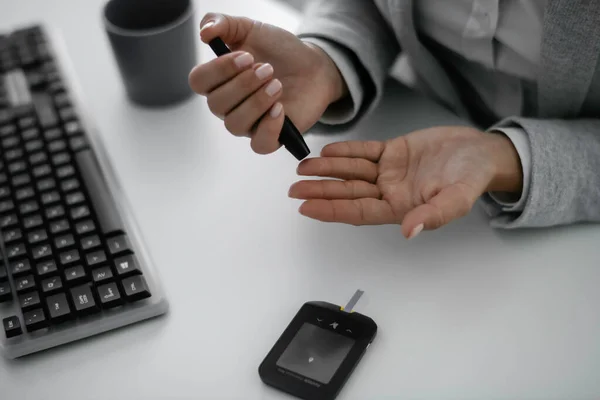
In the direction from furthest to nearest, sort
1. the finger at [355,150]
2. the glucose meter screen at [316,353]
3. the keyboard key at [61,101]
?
the keyboard key at [61,101] → the finger at [355,150] → the glucose meter screen at [316,353]

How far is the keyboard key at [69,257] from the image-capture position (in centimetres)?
50

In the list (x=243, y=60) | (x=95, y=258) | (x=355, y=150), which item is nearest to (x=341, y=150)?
(x=355, y=150)

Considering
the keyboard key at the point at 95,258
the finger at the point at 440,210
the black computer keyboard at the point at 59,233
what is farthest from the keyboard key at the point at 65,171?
the finger at the point at 440,210

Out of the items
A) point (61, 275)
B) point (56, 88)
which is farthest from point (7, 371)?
point (56, 88)

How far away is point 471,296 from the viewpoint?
48 cm

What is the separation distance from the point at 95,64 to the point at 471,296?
52 centimetres

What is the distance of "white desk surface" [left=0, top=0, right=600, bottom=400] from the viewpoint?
17.3 inches

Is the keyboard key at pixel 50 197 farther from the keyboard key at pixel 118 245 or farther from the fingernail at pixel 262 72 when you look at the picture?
the fingernail at pixel 262 72

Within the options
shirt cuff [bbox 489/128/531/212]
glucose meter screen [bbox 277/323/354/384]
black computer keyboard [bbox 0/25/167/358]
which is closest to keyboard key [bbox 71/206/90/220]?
black computer keyboard [bbox 0/25/167/358]

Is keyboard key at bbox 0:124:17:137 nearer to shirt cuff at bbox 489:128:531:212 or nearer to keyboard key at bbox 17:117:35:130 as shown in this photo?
keyboard key at bbox 17:117:35:130

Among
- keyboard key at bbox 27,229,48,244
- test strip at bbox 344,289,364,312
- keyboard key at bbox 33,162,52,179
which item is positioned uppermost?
keyboard key at bbox 33,162,52,179

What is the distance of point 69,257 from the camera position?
0.50 m

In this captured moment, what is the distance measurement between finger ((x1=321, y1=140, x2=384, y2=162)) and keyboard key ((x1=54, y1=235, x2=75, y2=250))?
0.71 ft

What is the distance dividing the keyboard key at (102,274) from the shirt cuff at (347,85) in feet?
0.80
